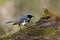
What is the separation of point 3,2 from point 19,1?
959 mm

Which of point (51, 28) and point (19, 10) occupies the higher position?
point (19, 10)

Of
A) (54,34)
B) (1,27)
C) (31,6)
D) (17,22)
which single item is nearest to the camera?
(54,34)

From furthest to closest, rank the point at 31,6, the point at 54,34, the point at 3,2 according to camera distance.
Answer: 1. the point at 3,2
2. the point at 31,6
3. the point at 54,34

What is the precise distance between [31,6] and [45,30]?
8.66m

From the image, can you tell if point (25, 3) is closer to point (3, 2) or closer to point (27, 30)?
point (3, 2)

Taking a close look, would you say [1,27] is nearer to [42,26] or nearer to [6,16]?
[6,16]

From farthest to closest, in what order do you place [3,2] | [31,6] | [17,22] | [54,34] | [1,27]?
[3,2] → [31,6] → [1,27] → [17,22] → [54,34]

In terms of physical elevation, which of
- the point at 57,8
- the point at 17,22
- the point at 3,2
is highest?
the point at 3,2

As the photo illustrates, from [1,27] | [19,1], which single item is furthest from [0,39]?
[19,1]

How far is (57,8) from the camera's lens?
17.9 m

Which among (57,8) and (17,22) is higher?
(57,8)

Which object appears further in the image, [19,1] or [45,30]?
[19,1]

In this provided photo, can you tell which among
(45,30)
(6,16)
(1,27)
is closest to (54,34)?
(45,30)

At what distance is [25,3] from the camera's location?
19.1m
